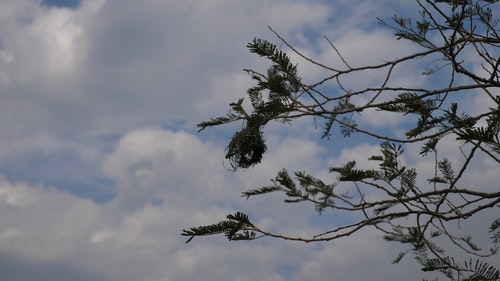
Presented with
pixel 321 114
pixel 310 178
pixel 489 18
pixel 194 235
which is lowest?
pixel 194 235

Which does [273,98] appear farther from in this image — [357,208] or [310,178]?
[357,208]

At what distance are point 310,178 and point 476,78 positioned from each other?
897 mm

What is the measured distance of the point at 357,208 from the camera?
7.95 ft

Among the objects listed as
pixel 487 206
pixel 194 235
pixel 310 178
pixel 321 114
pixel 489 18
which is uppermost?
pixel 489 18

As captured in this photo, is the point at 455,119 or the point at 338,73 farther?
the point at 338,73

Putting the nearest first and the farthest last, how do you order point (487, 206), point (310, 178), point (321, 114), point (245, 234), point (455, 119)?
point (455, 119), point (245, 234), point (487, 206), point (321, 114), point (310, 178)

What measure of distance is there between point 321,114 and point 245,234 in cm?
71

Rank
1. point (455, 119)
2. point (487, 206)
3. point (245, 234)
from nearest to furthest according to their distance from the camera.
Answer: point (455, 119), point (245, 234), point (487, 206)

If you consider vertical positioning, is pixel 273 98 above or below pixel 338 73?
below

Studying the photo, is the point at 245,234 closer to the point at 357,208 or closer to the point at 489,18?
the point at 357,208

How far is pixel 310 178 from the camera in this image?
2660 mm

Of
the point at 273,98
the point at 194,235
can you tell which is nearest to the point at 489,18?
the point at 273,98

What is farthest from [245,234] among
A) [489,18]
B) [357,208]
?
[489,18]

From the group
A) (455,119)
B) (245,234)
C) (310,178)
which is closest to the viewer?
(455,119)
